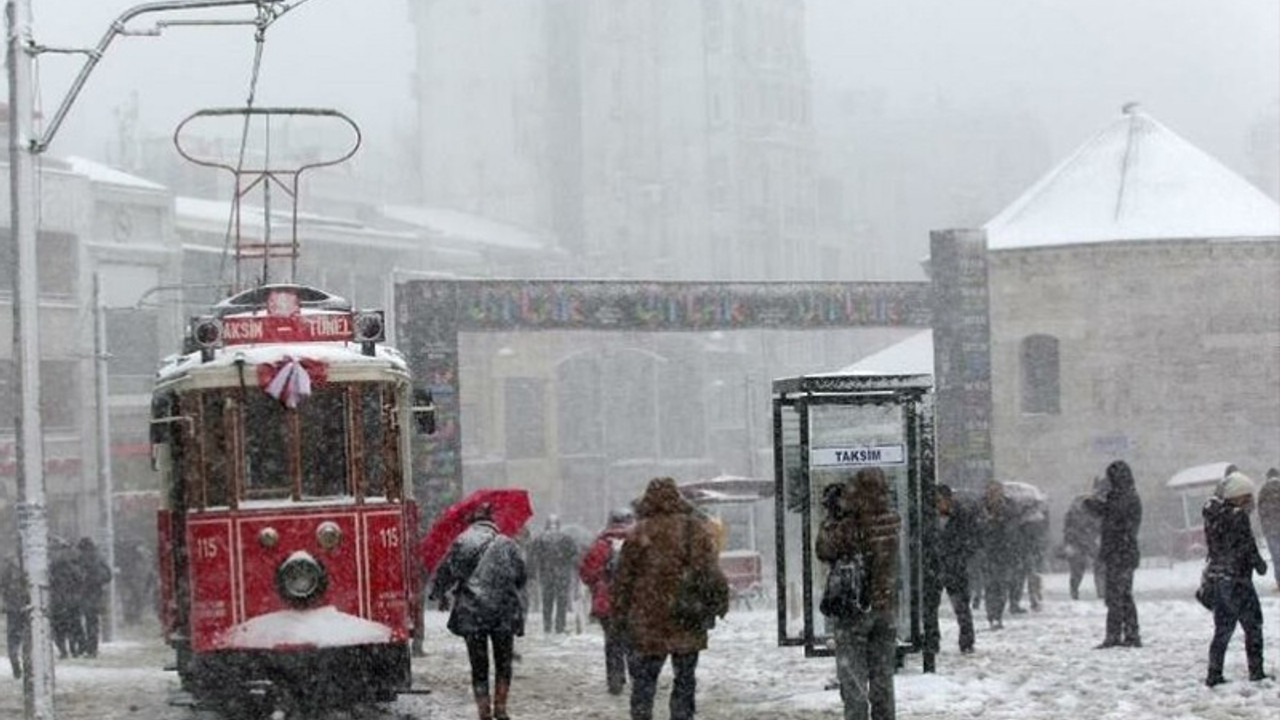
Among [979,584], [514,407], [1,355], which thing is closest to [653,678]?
[979,584]

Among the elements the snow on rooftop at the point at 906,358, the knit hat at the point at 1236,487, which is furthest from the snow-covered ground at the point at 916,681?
the snow on rooftop at the point at 906,358

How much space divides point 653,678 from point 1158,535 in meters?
37.4

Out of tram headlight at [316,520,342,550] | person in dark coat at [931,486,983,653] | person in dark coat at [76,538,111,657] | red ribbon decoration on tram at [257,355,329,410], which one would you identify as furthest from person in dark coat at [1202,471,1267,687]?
person in dark coat at [76,538,111,657]

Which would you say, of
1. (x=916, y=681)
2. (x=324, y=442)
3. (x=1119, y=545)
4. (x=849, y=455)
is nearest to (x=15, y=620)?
(x=324, y=442)

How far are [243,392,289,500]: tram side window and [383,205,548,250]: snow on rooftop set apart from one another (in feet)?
210

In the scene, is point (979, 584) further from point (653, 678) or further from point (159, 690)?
point (653, 678)

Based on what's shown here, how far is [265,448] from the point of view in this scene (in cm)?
1684

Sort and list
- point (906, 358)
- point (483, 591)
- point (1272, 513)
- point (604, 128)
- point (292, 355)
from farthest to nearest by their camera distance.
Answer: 1. point (604, 128)
2. point (906, 358)
3. point (1272, 513)
4. point (292, 355)
5. point (483, 591)

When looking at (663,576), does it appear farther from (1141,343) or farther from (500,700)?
(1141,343)

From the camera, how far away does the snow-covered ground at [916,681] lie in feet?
55.3

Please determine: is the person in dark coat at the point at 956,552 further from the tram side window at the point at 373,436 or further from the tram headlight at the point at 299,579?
the tram headlight at the point at 299,579

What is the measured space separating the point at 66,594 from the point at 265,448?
12570 mm

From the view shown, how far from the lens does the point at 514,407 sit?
2896 inches

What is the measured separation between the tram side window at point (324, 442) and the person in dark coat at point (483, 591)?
1.34 meters
